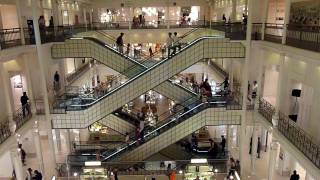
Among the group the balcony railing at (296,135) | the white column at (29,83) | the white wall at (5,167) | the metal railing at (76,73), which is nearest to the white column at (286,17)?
the balcony railing at (296,135)

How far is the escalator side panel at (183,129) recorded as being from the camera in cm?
1650

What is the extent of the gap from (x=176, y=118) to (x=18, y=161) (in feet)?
24.5

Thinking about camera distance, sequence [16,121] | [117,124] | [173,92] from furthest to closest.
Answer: [117,124] → [173,92] → [16,121]

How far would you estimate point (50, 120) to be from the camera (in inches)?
642

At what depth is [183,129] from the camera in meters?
16.5

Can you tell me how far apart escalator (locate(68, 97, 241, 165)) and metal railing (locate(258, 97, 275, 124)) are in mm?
1111

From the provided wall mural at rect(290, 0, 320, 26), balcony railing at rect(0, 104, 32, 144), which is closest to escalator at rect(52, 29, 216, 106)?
balcony railing at rect(0, 104, 32, 144)

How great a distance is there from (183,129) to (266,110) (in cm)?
405

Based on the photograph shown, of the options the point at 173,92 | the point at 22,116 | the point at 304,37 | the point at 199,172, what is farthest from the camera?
the point at 173,92

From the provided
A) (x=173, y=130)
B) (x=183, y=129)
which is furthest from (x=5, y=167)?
(x=183, y=129)

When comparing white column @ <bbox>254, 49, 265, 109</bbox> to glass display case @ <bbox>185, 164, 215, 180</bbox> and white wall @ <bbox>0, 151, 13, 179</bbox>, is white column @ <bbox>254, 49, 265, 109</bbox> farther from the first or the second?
white wall @ <bbox>0, 151, 13, 179</bbox>

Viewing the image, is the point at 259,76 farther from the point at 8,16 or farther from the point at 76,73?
the point at 76,73

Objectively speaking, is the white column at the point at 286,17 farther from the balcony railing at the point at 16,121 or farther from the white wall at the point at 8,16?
the white wall at the point at 8,16

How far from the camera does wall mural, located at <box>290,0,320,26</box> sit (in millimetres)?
13547
